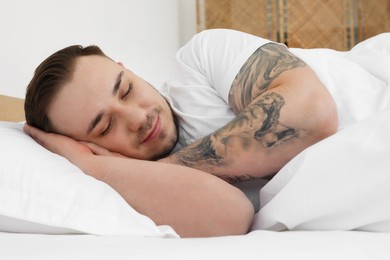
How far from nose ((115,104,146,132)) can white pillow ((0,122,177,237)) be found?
12.2 inches

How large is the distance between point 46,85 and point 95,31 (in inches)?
Result: 39.1

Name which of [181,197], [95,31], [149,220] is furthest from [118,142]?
[95,31]

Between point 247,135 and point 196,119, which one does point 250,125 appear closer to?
point 247,135

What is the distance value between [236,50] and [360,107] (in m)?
0.35

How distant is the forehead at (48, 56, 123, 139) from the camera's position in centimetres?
123

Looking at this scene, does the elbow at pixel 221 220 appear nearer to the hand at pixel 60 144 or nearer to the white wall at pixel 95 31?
the hand at pixel 60 144

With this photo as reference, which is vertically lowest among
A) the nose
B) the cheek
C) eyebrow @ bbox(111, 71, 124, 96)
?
the cheek

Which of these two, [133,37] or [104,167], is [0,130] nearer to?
[104,167]

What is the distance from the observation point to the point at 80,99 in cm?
123

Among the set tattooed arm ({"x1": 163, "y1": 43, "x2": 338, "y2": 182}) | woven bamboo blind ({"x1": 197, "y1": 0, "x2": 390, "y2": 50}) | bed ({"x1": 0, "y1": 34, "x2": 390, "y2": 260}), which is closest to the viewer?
bed ({"x1": 0, "y1": 34, "x2": 390, "y2": 260})

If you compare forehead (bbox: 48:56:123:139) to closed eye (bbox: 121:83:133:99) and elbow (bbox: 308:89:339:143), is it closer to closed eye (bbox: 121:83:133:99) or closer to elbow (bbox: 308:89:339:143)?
closed eye (bbox: 121:83:133:99)

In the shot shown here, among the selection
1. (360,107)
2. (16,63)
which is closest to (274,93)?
(360,107)

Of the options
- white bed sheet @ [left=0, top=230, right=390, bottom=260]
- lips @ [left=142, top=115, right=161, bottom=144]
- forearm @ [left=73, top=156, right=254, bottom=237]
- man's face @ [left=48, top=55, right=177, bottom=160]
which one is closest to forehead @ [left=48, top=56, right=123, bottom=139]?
man's face @ [left=48, top=55, right=177, bottom=160]

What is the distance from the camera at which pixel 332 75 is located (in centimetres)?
129
